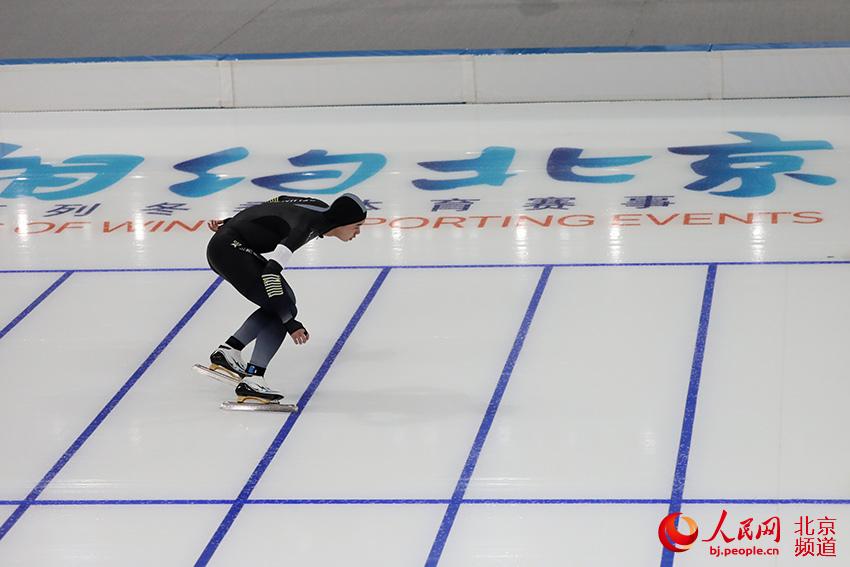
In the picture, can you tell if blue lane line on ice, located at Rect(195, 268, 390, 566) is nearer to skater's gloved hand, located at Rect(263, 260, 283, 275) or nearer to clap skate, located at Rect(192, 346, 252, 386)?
clap skate, located at Rect(192, 346, 252, 386)

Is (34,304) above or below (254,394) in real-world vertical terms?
above

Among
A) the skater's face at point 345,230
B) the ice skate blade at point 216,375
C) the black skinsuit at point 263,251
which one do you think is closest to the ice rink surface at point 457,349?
the ice skate blade at point 216,375

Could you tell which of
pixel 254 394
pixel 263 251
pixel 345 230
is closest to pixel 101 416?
pixel 254 394

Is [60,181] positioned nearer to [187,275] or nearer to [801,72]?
[187,275]

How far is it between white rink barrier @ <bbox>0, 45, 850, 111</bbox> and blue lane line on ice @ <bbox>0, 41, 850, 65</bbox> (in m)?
0.02

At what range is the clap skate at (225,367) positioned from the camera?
721 centimetres

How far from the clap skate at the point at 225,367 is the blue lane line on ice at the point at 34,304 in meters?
1.58

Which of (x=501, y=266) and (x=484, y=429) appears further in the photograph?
(x=501, y=266)

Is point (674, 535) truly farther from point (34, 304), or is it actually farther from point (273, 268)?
point (34, 304)

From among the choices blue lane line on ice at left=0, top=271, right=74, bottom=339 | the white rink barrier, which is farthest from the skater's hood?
the white rink barrier

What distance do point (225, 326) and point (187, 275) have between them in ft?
3.02

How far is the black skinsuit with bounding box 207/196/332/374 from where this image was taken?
22.6ft

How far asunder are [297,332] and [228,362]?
0.62 metres

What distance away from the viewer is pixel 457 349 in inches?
306
